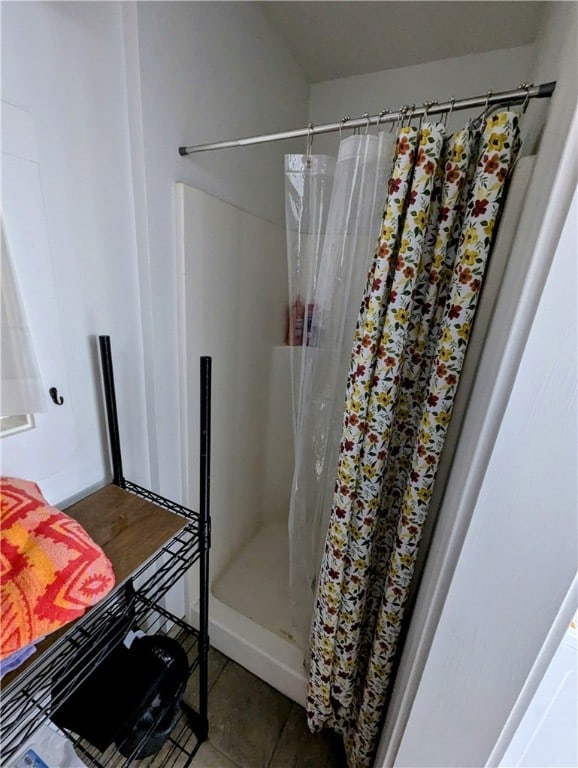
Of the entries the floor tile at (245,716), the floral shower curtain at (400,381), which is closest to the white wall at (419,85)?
the floral shower curtain at (400,381)

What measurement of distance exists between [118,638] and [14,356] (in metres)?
0.60

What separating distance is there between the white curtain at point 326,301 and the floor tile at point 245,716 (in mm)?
445

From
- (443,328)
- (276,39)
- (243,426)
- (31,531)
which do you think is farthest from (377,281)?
(276,39)

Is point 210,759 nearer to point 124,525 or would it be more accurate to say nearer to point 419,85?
point 124,525

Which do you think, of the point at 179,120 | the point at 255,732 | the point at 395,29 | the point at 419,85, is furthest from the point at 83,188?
the point at 255,732

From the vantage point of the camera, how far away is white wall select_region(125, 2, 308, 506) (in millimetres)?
822

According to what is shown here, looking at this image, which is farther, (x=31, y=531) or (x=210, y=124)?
(x=210, y=124)

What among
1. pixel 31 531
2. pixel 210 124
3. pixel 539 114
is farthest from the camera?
pixel 210 124

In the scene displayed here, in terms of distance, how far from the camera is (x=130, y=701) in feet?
2.71

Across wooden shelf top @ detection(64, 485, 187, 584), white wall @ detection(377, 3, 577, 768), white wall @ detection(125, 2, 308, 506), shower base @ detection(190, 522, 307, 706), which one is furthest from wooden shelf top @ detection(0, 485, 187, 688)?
shower base @ detection(190, 522, 307, 706)

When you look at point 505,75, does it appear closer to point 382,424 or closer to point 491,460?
point 382,424

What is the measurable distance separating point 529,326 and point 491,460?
7.5 inches

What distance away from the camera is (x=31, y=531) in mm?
533

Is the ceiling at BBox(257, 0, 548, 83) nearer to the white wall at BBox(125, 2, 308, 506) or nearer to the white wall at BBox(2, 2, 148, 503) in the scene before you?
the white wall at BBox(125, 2, 308, 506)
